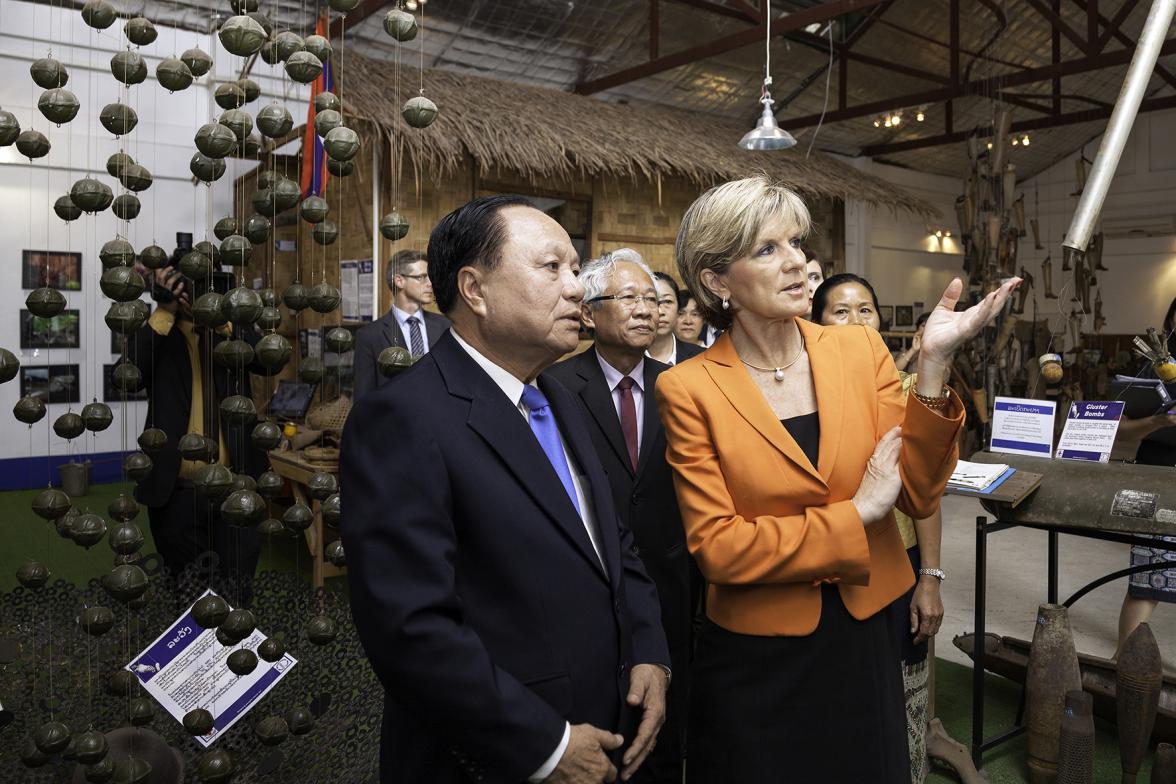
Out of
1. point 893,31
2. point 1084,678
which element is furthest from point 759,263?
point 893,31

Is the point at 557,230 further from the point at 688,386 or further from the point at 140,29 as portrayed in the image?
the point at 140,29

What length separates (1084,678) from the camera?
3.55m

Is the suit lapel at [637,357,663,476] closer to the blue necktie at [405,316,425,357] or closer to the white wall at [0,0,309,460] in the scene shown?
the blue necktie at [405,316,425,357]

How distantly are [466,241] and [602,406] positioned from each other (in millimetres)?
1242

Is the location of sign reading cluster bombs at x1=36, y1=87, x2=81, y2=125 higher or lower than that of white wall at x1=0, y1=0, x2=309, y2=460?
lower

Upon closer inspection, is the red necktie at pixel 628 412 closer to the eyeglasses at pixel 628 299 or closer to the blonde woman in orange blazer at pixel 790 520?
the eyeglasses at pixel 628 299

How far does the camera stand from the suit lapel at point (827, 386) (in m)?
1.77

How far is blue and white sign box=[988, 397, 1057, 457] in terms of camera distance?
3180mm

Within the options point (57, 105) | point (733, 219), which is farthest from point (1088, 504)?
point (57, 105)

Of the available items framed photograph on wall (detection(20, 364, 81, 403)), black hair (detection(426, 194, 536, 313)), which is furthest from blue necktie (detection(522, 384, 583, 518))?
framed photograph on wall (detection(20, 364, 81, 403))

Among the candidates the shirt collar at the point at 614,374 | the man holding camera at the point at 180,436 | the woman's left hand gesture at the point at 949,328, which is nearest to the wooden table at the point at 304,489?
the man holding camera at the point at 180,436

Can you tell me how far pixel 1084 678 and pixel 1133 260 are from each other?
51.5 ft

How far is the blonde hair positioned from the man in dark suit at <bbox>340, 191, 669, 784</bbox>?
39cm

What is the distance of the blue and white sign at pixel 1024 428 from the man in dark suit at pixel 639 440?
1.37 metres
